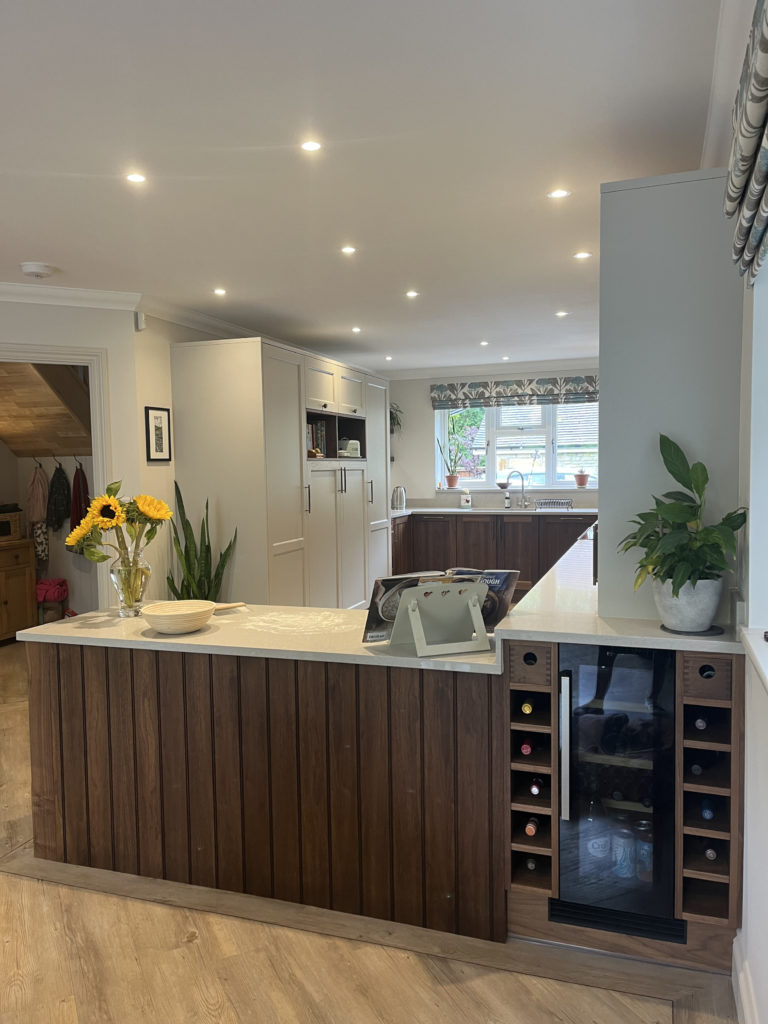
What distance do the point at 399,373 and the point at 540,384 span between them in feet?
5.08

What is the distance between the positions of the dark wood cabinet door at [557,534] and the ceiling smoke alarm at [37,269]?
491 centimetres

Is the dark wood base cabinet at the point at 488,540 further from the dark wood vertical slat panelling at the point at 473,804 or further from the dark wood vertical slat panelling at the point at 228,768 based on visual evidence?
the dark wood vertical slat panelling at the point at 473,804

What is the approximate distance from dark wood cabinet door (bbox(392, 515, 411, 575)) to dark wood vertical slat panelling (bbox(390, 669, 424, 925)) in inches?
201

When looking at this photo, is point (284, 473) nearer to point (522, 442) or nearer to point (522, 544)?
point (522, 544)

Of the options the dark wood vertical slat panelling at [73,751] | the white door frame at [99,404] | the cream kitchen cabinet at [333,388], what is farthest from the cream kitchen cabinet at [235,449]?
the dark wood vertical slat panelling at [73,751]

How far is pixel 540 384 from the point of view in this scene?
299 inches

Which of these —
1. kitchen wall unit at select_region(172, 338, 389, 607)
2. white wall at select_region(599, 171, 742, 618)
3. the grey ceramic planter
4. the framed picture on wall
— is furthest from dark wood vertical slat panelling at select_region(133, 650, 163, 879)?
the framed picture on wall

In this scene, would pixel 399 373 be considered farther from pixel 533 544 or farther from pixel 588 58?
pixel 588 58

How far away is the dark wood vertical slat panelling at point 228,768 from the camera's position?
2365 mm

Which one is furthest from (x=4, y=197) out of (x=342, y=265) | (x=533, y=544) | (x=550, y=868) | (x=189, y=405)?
(x=533, y=544)

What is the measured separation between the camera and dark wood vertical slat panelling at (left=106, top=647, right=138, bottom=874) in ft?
8.18

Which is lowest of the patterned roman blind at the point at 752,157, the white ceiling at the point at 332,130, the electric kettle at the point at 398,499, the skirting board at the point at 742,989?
the skirting board at the point at 742,989

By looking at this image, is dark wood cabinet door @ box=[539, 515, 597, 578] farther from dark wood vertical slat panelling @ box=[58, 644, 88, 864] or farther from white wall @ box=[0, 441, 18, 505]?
dark wood vertical slat panelling @ box=[58, 644, 88, 864]

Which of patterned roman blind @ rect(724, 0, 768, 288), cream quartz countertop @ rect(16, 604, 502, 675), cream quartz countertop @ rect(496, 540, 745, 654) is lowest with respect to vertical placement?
cream quartz countertop @ rect(16, 604, 502, 675)
